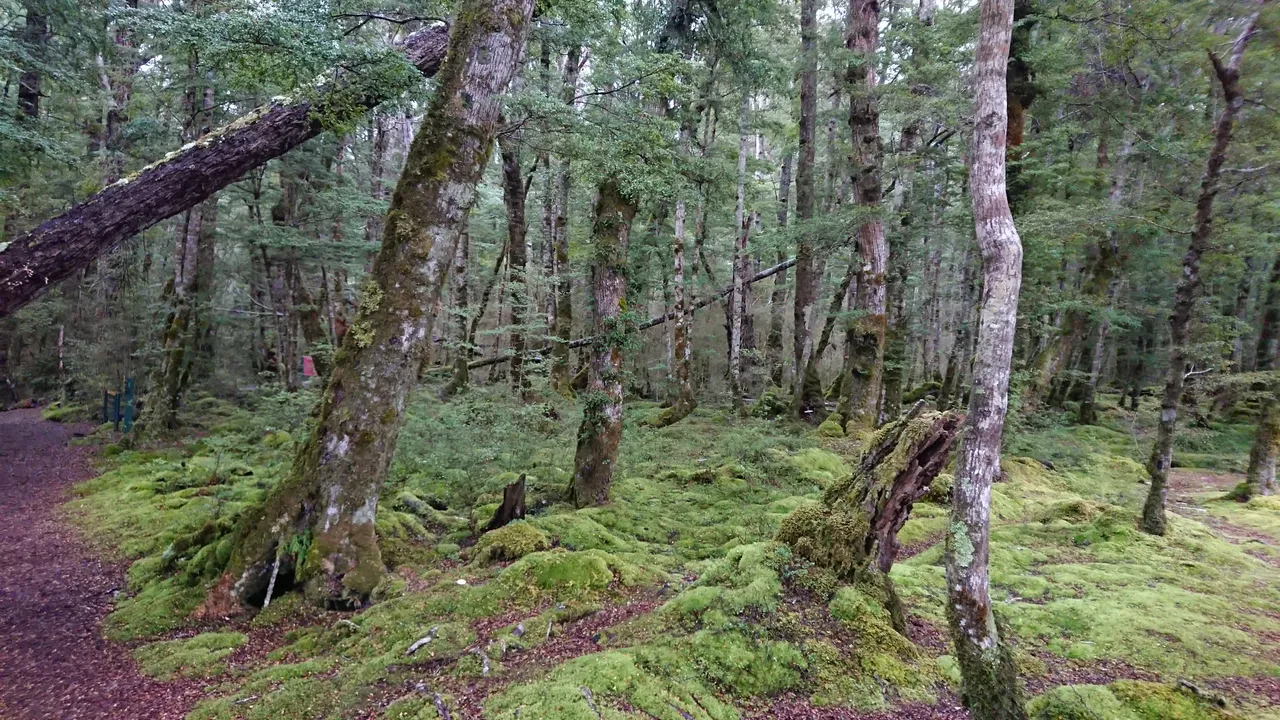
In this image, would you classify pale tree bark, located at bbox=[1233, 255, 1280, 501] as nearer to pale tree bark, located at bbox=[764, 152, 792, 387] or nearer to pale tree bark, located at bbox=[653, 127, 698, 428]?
pale tree bark, located at bbox=[764, 152, 792, 387]

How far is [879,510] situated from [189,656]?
18.0 ft

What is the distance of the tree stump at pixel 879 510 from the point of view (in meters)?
4.52

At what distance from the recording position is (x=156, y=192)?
6258 millimetres

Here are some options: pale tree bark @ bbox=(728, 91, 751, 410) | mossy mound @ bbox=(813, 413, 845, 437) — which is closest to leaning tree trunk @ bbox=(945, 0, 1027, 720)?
mossy mound @ bbox=(813, 413, 845, 437)

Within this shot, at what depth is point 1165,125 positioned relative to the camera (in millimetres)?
11867

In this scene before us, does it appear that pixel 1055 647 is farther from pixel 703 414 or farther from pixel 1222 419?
pixel 1222 419

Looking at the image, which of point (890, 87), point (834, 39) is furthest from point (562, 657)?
point (834, 39)

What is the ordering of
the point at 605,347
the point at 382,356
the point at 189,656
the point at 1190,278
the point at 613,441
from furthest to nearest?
the point at 613,441, the point at 605,347, the point at 1190,278, the point at 382,356, the point at 189,656

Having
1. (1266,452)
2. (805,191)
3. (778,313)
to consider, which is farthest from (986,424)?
(778,313)

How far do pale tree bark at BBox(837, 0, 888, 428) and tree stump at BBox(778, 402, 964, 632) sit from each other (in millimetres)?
7330

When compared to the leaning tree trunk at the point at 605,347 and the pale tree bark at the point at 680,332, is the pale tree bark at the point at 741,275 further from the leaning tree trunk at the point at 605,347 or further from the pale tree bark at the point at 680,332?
the leaning tree trunk at the point at 605,347

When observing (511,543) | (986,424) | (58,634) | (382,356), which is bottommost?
(58,634)

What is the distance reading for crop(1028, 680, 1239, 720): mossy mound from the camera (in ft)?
11.1

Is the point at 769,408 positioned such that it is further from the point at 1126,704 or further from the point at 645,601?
the point at 1126,704
